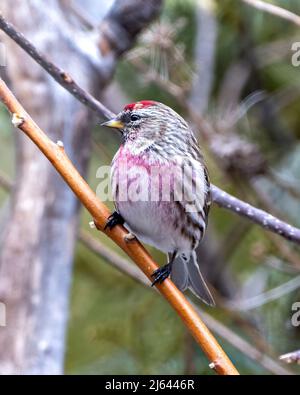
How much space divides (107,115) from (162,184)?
25cm

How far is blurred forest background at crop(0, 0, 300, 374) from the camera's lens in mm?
2503

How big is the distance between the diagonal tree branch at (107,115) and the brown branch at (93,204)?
420 mm

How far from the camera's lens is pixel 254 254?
2.80 meters

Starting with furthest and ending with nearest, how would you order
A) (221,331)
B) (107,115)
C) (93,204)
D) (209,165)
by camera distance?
(209,165) < (221,331) < (107,115) < (93,204)

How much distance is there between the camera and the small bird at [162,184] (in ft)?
6.11

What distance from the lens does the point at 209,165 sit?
3039mm
